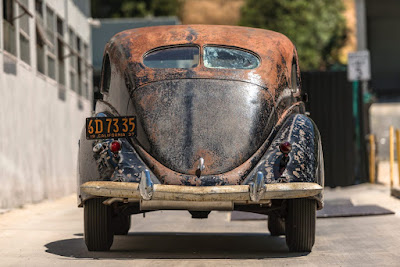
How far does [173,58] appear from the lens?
361 inches

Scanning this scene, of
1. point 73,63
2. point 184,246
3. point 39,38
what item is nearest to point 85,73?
point 73,63

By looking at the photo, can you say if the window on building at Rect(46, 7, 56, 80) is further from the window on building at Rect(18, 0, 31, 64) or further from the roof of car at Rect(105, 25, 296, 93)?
the roof of car at Rect(105, 25, 296, 93)

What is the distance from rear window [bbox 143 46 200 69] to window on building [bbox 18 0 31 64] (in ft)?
31.8

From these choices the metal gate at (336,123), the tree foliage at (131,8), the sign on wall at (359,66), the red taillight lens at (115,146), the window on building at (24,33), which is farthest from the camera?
the tree foliage at (131,8)

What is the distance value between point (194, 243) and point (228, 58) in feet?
7.70

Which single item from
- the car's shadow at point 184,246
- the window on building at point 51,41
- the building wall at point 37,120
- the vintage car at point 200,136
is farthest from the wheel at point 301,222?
the window on building at point 51,41

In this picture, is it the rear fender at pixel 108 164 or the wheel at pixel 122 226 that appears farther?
the wheel at pixel 122 226

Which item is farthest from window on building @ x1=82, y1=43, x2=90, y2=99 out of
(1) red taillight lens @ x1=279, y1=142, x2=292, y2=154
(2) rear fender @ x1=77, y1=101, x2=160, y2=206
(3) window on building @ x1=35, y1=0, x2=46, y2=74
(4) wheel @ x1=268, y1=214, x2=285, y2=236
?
(1) red taillight lens @ x1=279, y1=142, x2=292, y2=154

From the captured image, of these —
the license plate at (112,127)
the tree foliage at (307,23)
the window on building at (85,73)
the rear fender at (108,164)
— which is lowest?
the rear fender at (108,164)

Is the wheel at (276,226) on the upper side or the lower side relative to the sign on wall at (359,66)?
lower

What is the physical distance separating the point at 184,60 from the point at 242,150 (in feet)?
4.28

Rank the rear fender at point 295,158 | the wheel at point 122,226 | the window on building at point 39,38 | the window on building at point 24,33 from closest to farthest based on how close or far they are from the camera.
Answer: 1. the rear fender at point 295,158
2. the wheel at point 122,226
3. the window on building at point 24,33
4. the window on building at point 39,38

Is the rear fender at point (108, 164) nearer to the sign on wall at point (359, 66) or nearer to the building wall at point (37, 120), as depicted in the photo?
the building wall at point (37, 120)

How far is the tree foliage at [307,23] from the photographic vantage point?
56.6 metres
